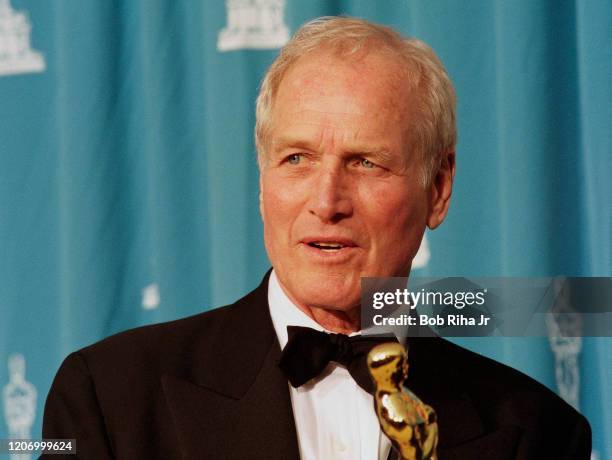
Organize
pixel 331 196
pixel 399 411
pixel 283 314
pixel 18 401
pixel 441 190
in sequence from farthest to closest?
pixel 18 401 → pixel 441 190 → pixel 283 314 → pixel 331 196 → pixel 399 411

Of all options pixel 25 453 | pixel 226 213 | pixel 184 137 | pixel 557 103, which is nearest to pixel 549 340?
pixel 557 103

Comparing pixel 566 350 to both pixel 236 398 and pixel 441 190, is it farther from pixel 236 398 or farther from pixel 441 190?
pixel 236 398

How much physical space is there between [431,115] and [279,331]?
349 mm

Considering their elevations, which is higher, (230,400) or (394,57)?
(394,57)

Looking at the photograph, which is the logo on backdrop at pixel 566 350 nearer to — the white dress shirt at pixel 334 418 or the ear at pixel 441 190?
the ear at pixel 441 190

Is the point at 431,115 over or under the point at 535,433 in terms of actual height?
over

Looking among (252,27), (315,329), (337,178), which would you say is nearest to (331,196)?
(337,178)

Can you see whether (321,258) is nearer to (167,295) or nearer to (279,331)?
(279,331)

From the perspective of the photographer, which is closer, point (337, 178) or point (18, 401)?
point (337, 178)

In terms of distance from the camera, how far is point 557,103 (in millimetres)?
1953

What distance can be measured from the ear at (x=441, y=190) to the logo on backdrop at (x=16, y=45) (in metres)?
0.85

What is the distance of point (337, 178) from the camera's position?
1351 mm

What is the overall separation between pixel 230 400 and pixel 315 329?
14 centimetres

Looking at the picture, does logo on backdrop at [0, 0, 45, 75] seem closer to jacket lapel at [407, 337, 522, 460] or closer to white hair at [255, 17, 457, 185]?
white hair at [255, 17, 457, 185]
